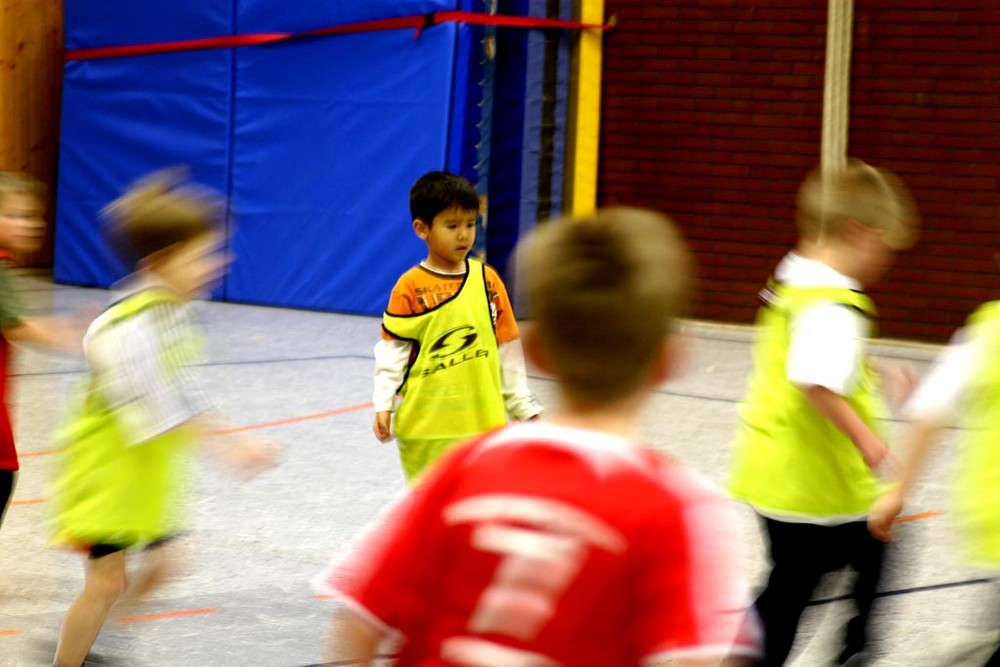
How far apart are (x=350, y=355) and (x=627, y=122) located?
3.03 m

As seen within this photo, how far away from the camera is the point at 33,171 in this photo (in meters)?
11.3

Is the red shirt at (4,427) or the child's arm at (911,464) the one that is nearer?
the child's arm at (911,464)

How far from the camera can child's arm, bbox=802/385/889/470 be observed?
252 centimetres

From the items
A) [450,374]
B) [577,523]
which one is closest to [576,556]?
[577,523]

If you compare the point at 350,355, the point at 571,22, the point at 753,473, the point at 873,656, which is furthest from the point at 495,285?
the point at 571,22

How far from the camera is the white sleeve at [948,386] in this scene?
2.37 m

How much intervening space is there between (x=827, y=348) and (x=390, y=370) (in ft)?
3.89

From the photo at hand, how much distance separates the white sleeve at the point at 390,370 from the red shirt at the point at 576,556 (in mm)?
1979

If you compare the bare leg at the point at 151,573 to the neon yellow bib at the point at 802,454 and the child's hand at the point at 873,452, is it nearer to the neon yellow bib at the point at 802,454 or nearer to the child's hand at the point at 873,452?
the neon yellow bib at the point at 802,454

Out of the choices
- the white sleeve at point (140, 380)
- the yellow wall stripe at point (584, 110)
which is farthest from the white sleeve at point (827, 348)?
the yellow wall stripe at point (584, 110)

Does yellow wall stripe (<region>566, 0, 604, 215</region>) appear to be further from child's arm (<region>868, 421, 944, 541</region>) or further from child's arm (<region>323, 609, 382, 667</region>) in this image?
child's arm (<region>323, 609, 382, 667</region>)

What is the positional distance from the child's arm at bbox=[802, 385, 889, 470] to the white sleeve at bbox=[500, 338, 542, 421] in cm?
104

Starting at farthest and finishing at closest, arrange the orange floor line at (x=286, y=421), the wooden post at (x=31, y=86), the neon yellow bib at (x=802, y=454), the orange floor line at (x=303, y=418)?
the wooden post at (x=31, y=86) → the orange floor line at (x=303, y=418) → the orange floor line at (x=286, y=421) → the neon yellow bib at (x=802, y=454)

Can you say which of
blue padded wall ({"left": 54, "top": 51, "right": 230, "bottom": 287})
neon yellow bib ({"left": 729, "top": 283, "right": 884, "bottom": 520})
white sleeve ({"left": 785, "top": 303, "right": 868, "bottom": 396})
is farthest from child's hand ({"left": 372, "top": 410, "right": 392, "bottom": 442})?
blue padded wall ({"left": 54, "top": 51, "right": 230, "bottom": 287})
